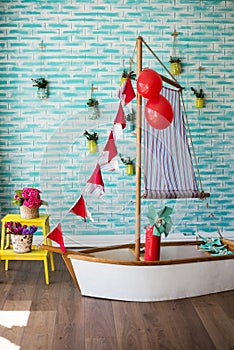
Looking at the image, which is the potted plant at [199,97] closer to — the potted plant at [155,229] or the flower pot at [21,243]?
the potted plant at [155,229]

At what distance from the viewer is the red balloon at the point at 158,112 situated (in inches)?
145

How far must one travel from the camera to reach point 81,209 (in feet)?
11.9

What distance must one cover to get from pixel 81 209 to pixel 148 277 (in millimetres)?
681

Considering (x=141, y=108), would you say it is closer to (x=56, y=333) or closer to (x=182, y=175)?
(x=182, y=175)

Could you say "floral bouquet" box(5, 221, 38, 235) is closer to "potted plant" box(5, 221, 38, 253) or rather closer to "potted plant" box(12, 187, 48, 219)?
"potted plant" box(5, 221, 38, 253)

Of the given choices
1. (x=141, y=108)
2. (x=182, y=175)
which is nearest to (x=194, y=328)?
(x=182, y=175)

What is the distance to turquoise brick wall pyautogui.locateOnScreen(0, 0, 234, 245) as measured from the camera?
17.9 feet

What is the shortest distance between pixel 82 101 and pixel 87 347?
3172 millimetres

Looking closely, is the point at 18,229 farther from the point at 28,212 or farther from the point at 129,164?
the point at 129,164

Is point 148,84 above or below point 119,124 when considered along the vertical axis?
above

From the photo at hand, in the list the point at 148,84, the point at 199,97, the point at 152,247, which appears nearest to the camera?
the point at 148,84

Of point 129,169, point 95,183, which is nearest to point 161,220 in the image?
point 95,183

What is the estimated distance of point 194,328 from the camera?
10.6ft

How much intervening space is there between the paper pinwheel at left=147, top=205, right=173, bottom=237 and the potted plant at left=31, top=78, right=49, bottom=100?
2178 millimetres
